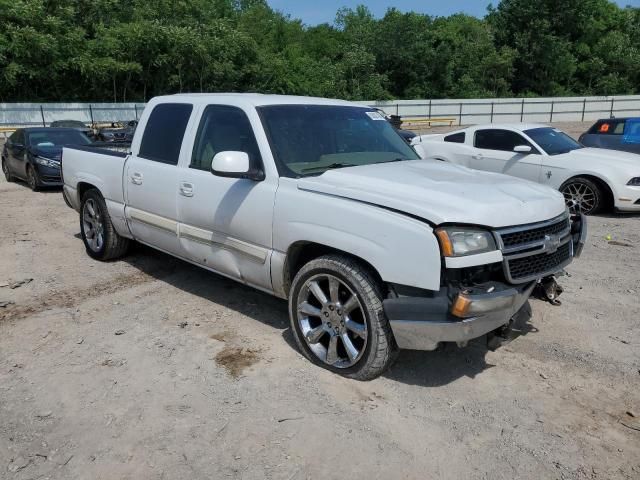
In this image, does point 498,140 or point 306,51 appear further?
point 306,51

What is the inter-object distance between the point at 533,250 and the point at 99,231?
4.75m

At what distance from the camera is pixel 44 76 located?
1296 inches

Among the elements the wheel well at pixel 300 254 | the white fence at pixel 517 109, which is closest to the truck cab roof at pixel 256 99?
the wheel well at pixel 300 254

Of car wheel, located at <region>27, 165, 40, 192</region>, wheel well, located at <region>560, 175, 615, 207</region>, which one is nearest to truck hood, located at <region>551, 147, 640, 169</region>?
wheel well, located at <region>560, 175, 615, 207</region>

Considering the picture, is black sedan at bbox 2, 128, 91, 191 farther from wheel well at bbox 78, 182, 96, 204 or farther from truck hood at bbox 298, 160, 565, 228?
truck hood at bbox 298, 160, 565, 228

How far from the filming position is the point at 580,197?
9031 millimetres

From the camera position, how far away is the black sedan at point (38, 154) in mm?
12031

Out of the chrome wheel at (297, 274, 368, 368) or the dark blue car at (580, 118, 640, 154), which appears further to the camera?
the dark blue car at (580, 118, 640, 154)

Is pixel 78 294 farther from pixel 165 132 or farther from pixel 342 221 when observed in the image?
pixel 342 221

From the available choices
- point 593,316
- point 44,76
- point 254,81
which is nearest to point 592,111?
point 254,81

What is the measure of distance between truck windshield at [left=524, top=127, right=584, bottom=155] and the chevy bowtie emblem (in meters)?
6.24

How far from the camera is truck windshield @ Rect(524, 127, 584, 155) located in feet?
31.0

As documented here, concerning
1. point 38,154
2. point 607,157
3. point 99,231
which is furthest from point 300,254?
point 38,154

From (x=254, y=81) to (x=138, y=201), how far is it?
128ft
